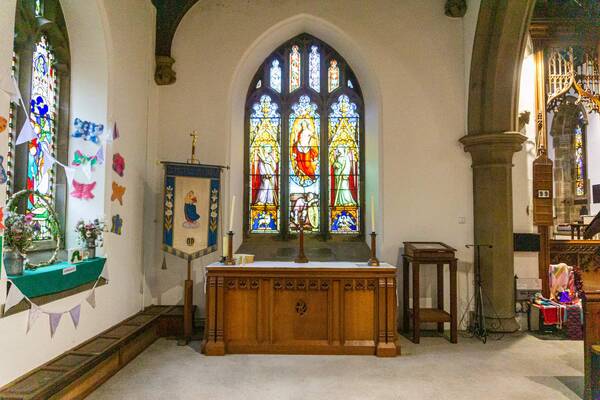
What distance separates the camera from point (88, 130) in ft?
13.2

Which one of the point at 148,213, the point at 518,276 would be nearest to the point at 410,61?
the point at 518,276

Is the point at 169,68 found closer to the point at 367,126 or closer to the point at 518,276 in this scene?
the point at 367,126

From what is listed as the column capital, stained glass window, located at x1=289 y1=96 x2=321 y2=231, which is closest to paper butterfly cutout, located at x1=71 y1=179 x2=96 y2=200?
stained glass window, located at x1=289 y1=96 x2=321 y2=231

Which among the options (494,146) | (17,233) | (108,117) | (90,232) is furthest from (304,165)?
(17,233)

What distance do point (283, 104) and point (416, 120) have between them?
6.11 feet

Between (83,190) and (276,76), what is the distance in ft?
10.4

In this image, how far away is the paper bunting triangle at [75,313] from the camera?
357cm

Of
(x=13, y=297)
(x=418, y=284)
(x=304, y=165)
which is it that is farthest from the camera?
(x=304, y=165)

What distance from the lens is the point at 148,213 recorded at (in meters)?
5.27

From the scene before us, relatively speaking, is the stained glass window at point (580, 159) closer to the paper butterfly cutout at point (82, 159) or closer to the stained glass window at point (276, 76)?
the stained glass window at point (276, 76)

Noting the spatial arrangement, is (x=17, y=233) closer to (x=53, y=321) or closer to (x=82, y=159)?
(x=53, y=321)

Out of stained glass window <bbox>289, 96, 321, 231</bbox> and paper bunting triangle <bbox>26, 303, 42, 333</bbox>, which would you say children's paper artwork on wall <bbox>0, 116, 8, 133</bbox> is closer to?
paper bunting triangle <bbox>26, 303, 42, 333</bbox>

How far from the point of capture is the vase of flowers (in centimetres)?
384

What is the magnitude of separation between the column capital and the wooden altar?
6.72 ft
